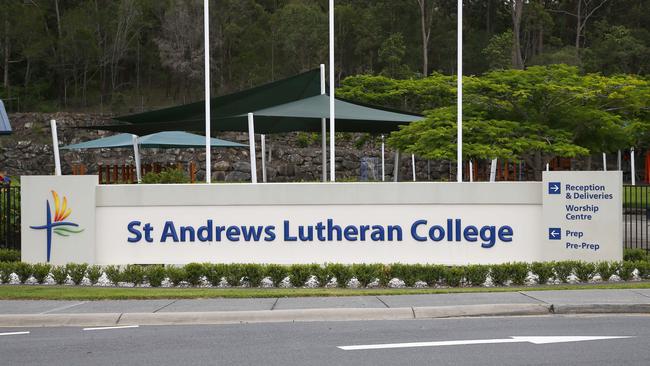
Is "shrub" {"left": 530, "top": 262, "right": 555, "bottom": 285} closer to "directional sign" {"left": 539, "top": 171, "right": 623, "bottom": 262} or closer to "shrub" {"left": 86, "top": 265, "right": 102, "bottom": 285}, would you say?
"directional sign" {"left": 539, "top": 171, "right": 623, "bottom": 262}

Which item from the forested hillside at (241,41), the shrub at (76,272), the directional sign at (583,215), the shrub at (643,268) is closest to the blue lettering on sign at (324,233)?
the directional sign at (583,215)

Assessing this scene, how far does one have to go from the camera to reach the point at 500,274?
15.6 meters

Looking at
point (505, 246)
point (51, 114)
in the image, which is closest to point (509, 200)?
point (505, 246)

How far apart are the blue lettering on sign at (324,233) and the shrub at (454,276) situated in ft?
5.35

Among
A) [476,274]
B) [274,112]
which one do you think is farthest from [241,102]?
[476,274]

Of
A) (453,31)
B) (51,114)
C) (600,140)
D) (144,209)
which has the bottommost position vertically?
(144,209)

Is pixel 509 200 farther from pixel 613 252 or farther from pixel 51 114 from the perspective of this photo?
pixel 51 114

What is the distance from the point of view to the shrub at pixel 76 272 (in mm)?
15875

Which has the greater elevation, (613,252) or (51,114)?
(51,114)

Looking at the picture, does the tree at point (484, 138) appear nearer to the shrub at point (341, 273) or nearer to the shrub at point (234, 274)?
the shrub at point (341, 273)

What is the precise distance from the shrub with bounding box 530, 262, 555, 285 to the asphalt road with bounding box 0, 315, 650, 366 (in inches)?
149

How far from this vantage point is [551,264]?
15805 mm

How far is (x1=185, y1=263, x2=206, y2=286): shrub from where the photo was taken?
15695 mm

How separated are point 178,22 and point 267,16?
796cm
